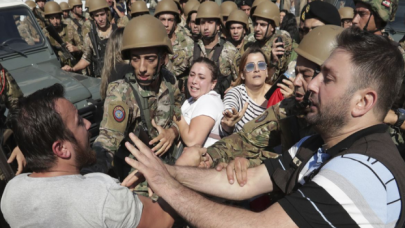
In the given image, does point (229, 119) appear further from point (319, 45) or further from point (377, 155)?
point (377, 155)

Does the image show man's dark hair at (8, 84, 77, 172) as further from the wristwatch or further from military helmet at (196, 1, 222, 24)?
military helmet at (196, 1, 222, 24)

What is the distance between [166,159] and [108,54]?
4.70 ft

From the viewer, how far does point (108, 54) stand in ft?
11.9

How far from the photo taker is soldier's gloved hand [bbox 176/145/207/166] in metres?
2.33

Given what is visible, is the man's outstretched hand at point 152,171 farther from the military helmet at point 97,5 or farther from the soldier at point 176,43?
the military helmet at point 97,5

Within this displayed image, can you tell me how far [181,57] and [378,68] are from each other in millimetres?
4199

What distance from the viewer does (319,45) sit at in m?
2.35

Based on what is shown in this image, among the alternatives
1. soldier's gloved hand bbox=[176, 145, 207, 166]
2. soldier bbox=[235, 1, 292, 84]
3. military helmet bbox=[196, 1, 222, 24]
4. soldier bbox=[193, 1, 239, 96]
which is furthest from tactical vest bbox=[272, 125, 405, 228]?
military helmet bbox=[196, 1, 222, 24]

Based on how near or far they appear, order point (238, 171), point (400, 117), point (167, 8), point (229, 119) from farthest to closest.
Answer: point (167, 8) < point (229, 119) < point (400, 117) < point (238, 171)

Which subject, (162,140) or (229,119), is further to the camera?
(229,119)

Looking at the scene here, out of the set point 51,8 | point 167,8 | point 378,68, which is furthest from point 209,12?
point 51,8

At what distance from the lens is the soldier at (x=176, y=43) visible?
5484 millimetres

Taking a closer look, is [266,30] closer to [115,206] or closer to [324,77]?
[324,77]

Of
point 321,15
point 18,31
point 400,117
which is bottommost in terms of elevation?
point 400,117
